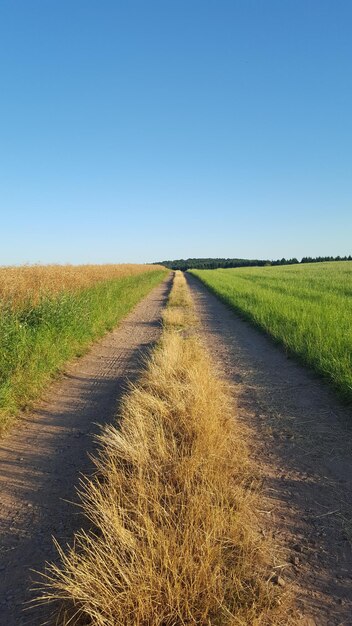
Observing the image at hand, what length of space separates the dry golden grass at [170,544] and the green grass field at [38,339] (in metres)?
2.50

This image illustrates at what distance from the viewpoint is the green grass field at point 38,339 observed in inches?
239

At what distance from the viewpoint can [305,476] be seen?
3.91 metres

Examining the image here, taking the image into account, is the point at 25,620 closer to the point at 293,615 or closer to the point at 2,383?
the point at 293,615

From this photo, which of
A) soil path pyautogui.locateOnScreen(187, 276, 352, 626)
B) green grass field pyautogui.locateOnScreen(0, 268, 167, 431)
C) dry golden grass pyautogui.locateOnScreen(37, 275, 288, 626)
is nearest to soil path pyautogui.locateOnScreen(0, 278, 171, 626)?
dry golden grass pyautogui.locateOnScreen(37, 275, 288, 626)

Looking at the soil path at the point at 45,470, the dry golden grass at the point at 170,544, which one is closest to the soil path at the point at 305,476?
the dry golden grass at the point at 170,544

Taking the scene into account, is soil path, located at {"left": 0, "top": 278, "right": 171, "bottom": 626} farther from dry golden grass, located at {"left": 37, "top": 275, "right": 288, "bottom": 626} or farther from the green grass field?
the green grass field

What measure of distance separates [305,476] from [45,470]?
253 cm

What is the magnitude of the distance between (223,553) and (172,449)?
1.23m

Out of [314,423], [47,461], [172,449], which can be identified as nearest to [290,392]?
[314,423]

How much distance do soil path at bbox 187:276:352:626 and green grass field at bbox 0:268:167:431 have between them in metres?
3.16

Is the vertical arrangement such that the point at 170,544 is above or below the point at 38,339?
below

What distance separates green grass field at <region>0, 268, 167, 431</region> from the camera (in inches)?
239

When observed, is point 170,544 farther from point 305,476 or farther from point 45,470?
point 45,470

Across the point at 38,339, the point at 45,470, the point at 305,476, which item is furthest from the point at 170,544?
the point at 38,339
